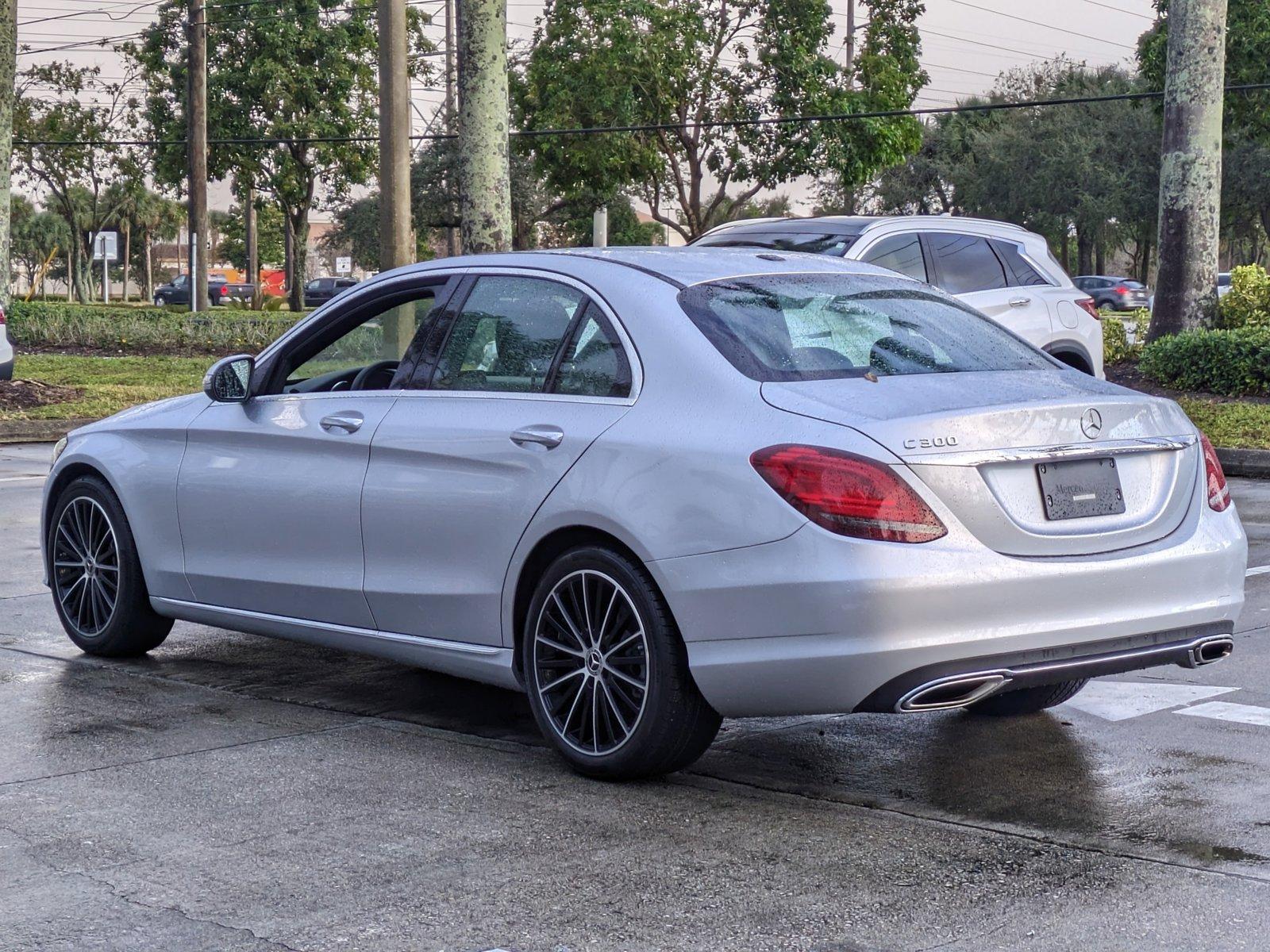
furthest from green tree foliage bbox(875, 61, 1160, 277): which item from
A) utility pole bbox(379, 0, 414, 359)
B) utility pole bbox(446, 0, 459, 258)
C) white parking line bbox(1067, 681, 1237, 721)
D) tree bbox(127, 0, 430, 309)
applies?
white parking line bbox(1067, 681, 1237, 721)

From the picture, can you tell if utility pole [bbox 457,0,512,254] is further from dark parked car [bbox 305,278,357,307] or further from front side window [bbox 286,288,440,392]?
dark parked car [bbox 305,278,357,307]

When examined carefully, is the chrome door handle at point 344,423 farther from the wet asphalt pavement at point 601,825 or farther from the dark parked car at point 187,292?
the dark parked car at point 187,292

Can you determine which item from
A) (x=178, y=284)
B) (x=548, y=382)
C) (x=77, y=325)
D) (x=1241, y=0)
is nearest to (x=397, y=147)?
(x=548, y=382)

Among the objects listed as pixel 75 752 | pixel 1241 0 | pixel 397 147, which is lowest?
pixel 75 752

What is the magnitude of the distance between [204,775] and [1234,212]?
67005mm

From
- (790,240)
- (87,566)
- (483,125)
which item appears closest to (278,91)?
(483,125)

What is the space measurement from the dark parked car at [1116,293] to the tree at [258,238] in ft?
180

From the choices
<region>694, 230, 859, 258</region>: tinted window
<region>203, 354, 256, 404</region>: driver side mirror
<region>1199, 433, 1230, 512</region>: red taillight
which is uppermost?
<region>694, 230, 859, 258</region>: tinted window

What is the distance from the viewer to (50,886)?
4289 mm

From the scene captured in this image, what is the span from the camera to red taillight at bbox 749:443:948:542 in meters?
4.68

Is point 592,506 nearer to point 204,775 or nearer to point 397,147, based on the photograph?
point 204,775

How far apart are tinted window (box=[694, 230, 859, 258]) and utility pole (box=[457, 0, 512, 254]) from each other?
12.0 feet

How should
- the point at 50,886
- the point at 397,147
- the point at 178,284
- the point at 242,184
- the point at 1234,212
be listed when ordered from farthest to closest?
the point at 178,284 < the point at 1234,212 < the point at 242,184 < the point at 397,147 < the point at 50,886

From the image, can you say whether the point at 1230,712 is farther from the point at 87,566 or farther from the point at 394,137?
the point at 394,137
